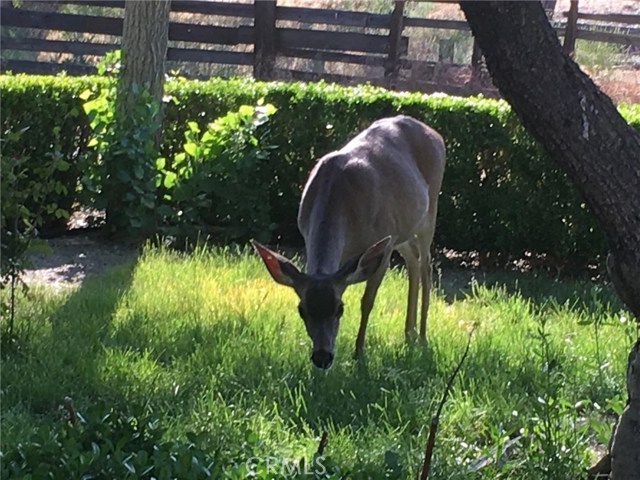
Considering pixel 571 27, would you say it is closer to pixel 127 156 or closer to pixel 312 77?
pixel 312 77

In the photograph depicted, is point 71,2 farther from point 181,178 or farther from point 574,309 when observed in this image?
point 574,309

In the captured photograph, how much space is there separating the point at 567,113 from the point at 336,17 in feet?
42.0

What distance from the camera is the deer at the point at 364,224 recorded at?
553 centimetres

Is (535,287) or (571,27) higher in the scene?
(571,27)

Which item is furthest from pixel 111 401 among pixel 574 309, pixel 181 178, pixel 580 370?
pixel 181 178

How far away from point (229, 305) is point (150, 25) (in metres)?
4.02

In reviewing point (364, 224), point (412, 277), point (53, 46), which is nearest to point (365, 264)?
point (364, 224)

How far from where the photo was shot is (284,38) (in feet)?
53.1

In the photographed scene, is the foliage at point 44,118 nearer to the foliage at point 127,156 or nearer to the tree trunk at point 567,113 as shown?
the foliage at point 127,156

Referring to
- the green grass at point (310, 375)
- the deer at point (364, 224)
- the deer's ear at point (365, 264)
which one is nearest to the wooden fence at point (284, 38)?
the deer at point (364, 224)

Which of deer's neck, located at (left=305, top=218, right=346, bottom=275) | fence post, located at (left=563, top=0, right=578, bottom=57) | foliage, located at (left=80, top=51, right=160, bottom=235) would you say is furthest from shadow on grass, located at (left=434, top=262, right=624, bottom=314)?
fence post, located at (left=563, top=0, right=578, bottom=57)

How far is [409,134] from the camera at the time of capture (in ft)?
24.0

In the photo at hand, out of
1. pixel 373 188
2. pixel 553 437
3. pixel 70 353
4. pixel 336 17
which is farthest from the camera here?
pixel 336 17

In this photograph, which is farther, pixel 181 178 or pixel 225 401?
pixel 181 178
